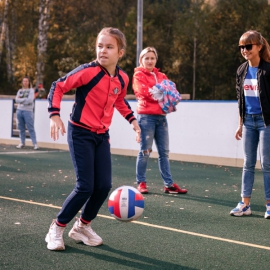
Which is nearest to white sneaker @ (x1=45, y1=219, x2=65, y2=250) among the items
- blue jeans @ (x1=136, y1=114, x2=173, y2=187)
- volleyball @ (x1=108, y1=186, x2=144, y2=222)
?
volleyball @ (x1=108, y1=186, x2=144, y2=222)

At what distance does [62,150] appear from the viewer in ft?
57.6

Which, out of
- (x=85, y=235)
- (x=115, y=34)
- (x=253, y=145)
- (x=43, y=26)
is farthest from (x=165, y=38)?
(x=85, y=235)

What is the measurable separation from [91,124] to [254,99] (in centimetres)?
249

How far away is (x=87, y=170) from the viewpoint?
5.43 metres

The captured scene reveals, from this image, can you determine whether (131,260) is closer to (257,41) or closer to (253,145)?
(253,145)

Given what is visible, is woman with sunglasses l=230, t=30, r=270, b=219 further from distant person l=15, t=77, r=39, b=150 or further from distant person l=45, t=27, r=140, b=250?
distant person l=15, t=77, r=39, b=150

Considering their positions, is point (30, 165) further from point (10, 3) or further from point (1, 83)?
point (1, 83)

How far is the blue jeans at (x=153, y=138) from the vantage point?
904 cm

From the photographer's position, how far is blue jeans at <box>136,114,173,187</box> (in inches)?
356

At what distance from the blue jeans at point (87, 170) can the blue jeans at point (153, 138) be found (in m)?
3.40

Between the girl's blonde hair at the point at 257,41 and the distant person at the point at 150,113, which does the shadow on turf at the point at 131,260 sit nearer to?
the girl's blonde hair at the point at 257,41

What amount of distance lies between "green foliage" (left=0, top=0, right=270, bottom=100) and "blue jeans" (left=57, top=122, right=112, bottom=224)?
40.5 meters

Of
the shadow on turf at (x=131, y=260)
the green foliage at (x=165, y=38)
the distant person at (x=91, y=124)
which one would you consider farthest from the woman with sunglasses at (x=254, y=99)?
the green foliage at (x=165, y=38)

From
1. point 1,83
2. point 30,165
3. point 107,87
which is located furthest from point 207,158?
point 1,83
